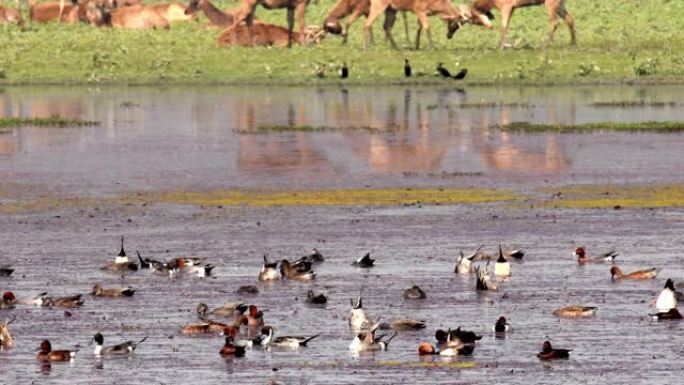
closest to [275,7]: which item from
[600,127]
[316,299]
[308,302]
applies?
[600,127]

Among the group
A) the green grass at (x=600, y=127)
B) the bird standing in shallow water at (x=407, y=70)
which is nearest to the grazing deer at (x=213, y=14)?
the bird standing in shallow water at (x=407, y=70)

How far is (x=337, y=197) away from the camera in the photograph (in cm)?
2809

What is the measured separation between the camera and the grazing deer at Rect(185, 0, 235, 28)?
57.6m

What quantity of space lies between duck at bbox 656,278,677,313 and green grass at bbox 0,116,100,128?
21.0 meters

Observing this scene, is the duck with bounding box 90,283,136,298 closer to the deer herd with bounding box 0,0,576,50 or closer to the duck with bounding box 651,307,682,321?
the duck with bounding box 651,307,682,321

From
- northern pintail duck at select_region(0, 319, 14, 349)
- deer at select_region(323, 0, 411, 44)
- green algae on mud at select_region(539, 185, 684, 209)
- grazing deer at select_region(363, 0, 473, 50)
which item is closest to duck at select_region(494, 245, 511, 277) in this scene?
A: green algae on mud at select_region(539, 185, 684, 209)

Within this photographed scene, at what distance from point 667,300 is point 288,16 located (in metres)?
35.0

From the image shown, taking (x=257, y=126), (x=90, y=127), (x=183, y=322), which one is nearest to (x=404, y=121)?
(x=257, y=126)

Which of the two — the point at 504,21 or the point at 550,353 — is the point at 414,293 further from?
the point at 504,21

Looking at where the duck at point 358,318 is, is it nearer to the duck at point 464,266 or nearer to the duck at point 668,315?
the duck at point 668,315

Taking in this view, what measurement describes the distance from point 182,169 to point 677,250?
10393 mm

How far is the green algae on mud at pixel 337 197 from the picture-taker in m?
27.6

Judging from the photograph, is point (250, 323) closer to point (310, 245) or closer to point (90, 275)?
point (90, 275)

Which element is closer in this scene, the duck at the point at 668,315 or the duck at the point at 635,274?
the duck at the point at 668,315
